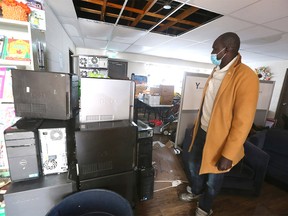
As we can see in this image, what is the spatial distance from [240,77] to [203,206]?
1161 mm

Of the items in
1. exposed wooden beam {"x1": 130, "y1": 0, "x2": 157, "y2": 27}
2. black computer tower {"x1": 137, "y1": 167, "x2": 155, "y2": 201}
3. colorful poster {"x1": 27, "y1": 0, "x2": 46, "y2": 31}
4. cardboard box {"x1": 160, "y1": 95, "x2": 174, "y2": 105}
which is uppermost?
exposed wooden beam {"x1": 130, "y1": 0, "x2": 157, "y2": 27}

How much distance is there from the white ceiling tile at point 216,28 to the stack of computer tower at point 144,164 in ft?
6.57

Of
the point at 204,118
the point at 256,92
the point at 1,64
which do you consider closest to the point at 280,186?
the point at 204,118

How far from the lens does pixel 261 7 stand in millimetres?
1636

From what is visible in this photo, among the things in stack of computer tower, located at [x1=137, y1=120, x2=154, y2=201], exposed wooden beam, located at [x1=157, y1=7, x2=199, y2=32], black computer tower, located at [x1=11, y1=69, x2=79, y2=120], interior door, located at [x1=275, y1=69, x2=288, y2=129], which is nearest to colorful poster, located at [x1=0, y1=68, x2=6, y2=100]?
black computer tower, located at [x1=11, y1=69, x2=79, y2=120]

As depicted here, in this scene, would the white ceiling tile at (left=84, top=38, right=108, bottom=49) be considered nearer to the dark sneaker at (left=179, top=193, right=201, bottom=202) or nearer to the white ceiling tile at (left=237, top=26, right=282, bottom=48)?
the white ceiling tile at (left=237, top=26, right=282, bottom=48)

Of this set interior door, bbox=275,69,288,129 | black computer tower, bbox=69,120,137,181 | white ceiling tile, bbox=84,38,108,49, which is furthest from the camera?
interior door, bbox=275,69,288,129

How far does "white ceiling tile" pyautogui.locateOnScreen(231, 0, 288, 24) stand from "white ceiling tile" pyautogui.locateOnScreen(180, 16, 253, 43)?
0.15 m

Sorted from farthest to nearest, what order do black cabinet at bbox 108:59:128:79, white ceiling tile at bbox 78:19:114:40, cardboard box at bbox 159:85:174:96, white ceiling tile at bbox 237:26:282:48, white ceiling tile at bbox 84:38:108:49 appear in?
1. black cabinet at bbox 108:59:128:79
2. white ceiling tile at bbox 84:38:108:49
3. cardboard box at bbox 159:85:174:96
4. white ceiling tile at bbox 78:19:114:40
5. white ceiling tile at bbox 237:26:282:48

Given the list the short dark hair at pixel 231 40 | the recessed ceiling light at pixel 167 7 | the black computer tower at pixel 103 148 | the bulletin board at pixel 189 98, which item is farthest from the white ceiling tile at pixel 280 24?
the black computer tower at pixel 103 148

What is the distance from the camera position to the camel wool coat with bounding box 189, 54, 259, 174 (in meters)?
0.92

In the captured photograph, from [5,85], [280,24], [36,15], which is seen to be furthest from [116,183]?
[280,24]

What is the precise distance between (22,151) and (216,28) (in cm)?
299

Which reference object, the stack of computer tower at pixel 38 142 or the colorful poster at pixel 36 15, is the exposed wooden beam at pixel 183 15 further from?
the stack of computer tower at pixel 38 142
